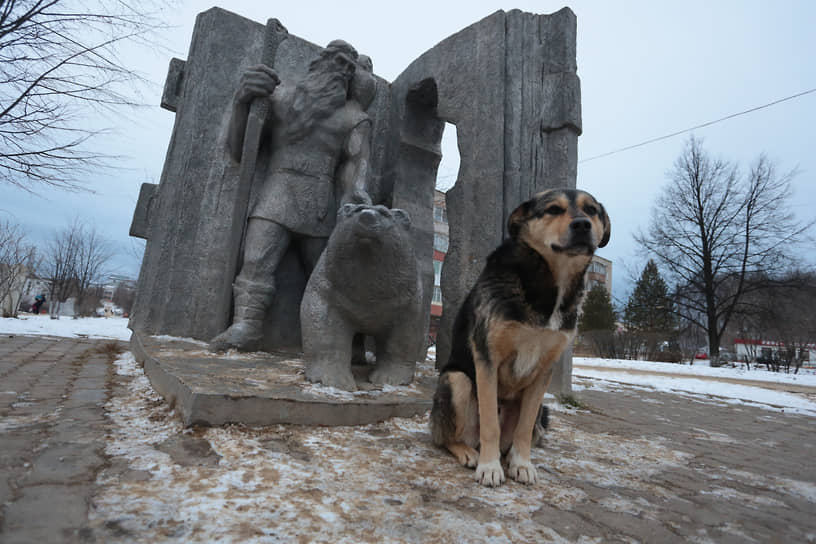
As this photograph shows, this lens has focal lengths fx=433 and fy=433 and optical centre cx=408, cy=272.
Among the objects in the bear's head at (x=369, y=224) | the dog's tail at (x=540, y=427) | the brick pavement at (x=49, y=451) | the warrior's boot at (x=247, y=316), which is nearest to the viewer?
the brick pavement at (x=49, y=451)

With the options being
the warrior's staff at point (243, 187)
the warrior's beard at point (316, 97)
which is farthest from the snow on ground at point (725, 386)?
the warrior's beard at point (316, 97)

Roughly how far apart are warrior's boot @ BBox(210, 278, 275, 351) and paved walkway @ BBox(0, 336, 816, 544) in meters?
0.96

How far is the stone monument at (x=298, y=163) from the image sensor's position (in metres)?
3.86

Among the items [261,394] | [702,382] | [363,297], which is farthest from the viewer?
[702,382]

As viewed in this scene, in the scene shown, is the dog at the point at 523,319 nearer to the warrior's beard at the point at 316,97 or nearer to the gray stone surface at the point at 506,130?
the gray stone surface at the point at 506,130

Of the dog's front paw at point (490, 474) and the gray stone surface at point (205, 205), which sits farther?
the gray stone surface at point (205, 205)

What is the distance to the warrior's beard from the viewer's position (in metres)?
3.98

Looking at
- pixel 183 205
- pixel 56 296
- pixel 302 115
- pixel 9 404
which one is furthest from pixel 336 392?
pixel 56 296

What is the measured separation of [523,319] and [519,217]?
449 mm

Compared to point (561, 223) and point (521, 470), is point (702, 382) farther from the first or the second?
point (561, 223)

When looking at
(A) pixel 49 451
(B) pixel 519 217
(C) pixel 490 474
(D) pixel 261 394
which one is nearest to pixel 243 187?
(D) pixel 261 394

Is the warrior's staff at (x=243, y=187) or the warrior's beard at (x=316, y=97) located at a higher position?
the warrior's beard at (x=316, y=97)

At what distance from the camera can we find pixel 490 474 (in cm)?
173

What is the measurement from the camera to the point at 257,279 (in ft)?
13.1
